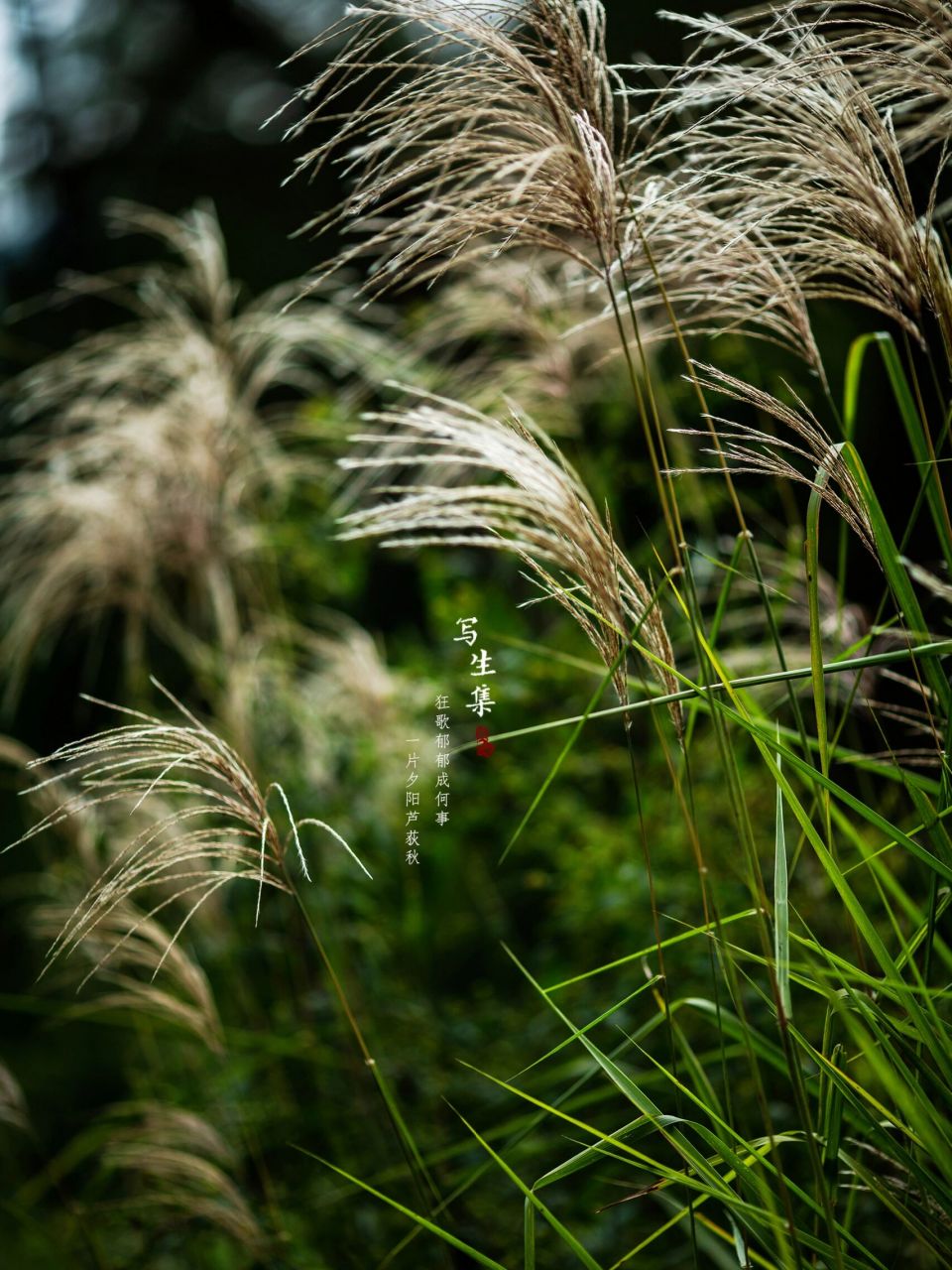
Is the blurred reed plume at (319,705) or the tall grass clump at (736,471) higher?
the tall grass clump at (736,471)

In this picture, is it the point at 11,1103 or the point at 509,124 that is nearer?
the point at 509,124

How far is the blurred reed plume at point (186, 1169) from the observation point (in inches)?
49.9

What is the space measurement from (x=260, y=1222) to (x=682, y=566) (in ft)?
4.23

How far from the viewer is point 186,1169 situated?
1362 mm

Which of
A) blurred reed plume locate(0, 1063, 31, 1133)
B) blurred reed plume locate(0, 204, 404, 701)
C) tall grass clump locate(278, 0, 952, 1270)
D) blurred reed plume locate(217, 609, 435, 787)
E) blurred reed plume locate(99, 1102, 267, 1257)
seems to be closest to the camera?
tall grass clump locate(278, 0, 952, 1270)

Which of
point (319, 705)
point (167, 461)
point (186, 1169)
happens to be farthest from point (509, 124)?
point (319, 705)

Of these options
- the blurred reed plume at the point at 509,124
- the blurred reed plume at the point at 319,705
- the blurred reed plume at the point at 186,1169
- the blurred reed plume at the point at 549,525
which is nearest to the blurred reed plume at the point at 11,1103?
the blurred reed plume at the point at 186,1169

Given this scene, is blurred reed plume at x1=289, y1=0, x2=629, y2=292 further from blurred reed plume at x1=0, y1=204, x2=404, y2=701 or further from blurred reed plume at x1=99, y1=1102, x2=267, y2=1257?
blurred reed plume at x1=99, y1=1102, x2=267, y2=1257

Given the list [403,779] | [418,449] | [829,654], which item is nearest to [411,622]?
[418,449]

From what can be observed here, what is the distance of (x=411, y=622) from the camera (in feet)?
11.0

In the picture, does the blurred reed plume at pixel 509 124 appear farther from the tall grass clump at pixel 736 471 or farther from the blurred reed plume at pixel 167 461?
the blurred reed plume at pixel 167 461

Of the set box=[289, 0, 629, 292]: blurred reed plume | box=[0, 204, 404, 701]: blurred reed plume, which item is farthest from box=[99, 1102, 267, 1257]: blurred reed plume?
box=[289, 0, 629, 292]: blurred reed plume

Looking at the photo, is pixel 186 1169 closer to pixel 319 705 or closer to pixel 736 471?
pixel 319 705

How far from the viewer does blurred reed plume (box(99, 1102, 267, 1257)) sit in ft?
4.16
